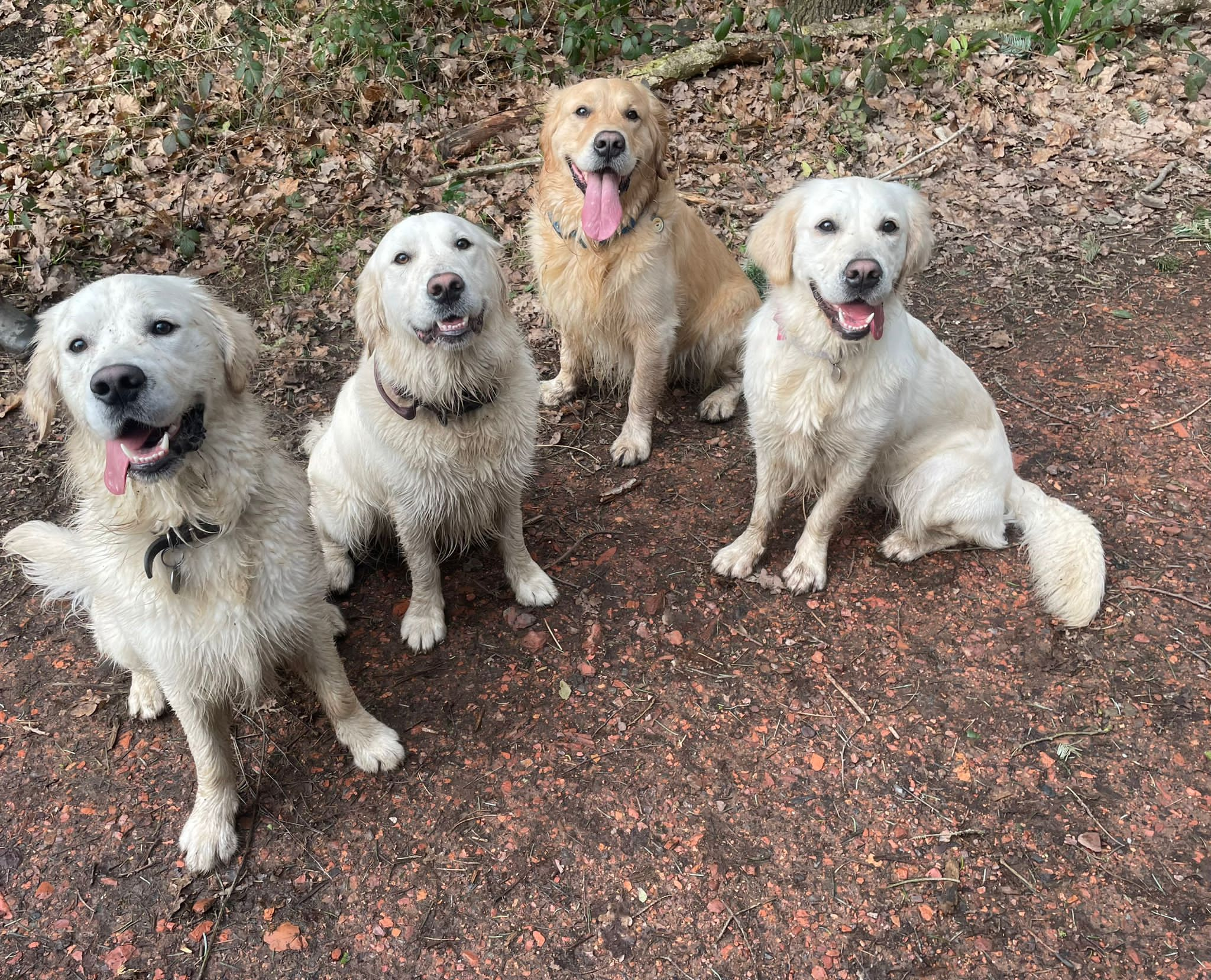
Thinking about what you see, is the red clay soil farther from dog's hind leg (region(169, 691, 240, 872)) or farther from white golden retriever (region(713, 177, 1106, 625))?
white golden retriever (region(713, 177, 1106, 625))

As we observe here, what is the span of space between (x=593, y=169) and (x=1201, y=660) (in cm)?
319

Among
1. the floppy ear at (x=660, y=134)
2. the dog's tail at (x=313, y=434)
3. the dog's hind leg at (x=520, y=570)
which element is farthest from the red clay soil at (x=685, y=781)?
the floppy ear at (x=660, y=134)

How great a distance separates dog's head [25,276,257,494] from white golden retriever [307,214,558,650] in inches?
26.2

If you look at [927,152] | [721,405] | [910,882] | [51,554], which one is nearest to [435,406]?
[51,554]

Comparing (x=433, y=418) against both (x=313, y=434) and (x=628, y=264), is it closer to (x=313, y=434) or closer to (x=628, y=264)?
(x=313, y=434)

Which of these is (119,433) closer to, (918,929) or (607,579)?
(607,579)

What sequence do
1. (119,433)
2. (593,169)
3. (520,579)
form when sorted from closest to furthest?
(119,433) < (520,579) < (593,169)

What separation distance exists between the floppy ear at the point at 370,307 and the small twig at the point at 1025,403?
3321 millimetres

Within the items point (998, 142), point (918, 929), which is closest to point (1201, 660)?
point (918, 929)

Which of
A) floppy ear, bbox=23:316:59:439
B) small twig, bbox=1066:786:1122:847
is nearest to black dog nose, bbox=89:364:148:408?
floppy ear, bbox=23:316:59:439

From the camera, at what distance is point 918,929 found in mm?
2258

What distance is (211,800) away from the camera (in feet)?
8.19

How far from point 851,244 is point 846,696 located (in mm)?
1642

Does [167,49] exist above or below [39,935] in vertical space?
above
